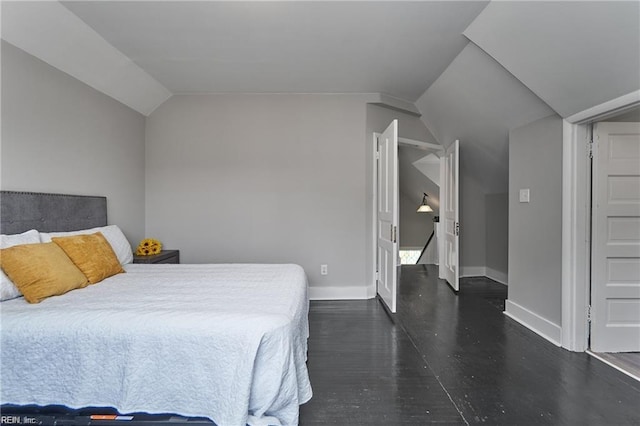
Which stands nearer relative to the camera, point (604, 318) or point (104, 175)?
point (604, 318)

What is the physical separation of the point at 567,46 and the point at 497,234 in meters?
3.35

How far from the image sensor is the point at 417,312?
10.8 ft

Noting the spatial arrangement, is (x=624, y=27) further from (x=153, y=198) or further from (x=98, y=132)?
(x=153, y=198)

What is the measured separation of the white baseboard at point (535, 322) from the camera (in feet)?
8.32

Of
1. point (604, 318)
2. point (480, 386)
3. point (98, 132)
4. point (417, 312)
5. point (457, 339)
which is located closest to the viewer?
point (480, 386)

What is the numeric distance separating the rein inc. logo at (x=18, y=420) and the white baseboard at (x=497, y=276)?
5.02 metres

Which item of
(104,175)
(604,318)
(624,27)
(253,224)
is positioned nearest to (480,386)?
(604,318)

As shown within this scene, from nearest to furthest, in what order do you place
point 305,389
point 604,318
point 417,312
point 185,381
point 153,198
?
point 185,381, point 305,389, point 604,318, point 417,312, point 153,198

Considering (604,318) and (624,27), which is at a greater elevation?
(624,27)

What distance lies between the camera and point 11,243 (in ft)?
5.99

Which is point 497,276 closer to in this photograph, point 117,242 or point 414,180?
point 414,180

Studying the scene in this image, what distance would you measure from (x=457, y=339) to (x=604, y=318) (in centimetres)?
113

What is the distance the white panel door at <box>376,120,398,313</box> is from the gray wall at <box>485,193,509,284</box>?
7.19 feet

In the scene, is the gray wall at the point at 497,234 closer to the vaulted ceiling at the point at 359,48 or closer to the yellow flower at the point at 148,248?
the vaulted ceiling at the point at 359,48
